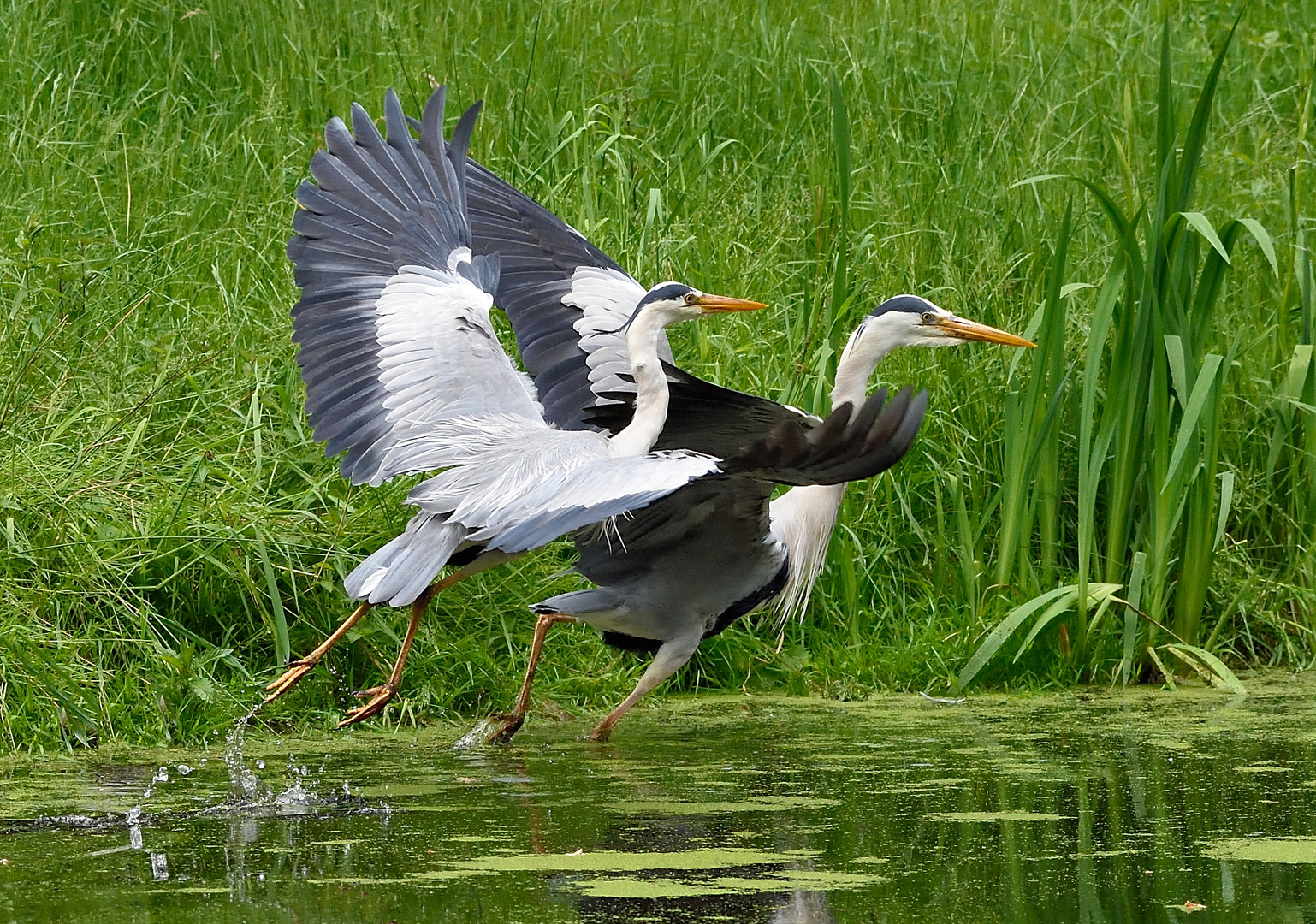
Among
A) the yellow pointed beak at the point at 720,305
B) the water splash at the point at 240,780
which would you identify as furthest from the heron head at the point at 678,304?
the water splash at the point at 240,780

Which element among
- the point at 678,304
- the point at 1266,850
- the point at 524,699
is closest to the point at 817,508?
the point at 678,304

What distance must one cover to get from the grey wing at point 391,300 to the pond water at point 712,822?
2.81 ft

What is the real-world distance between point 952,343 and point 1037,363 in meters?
0.39

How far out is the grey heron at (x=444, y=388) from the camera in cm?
383

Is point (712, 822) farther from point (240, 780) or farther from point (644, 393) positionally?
point (644, 393)

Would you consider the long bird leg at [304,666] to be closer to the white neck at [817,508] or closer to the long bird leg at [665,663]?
the long bird leg at [665,663]

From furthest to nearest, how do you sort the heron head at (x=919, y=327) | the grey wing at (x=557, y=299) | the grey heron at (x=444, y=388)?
1. the grey wing at (x=557, y=299)
2. the heron head at (x=919, y=327)
3. the grey heron at (x=444, y=388)

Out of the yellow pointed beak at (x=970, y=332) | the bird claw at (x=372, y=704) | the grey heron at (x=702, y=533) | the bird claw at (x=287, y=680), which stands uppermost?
the yellow pointed beak at (x=970, y=332)

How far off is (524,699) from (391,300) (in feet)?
4.10

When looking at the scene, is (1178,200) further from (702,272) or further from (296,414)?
(296,414)

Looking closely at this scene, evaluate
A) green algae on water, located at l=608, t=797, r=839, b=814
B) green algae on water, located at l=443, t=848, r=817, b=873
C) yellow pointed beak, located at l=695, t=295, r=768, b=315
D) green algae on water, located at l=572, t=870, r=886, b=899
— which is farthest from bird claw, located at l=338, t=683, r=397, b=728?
green algae on water, located at l=572, t=870, r=886, b=899

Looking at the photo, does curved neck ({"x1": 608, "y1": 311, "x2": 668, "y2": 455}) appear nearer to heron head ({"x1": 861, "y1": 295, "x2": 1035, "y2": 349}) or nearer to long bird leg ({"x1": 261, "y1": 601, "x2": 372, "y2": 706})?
heron head ({"x1": 861, "y1": 295, "x2": 1035, "y2": 349})

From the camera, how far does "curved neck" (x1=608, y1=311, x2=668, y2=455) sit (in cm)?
450

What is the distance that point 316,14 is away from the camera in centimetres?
780
